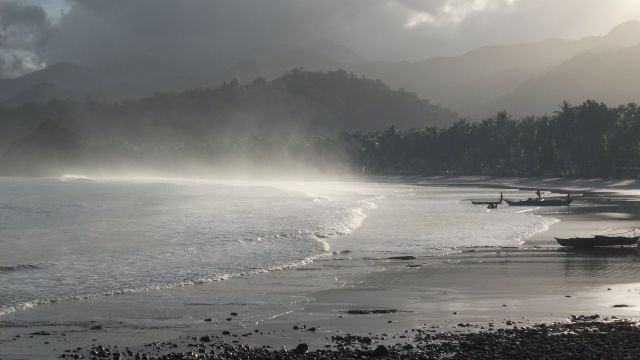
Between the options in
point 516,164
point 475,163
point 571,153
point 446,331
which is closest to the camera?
point 446,331

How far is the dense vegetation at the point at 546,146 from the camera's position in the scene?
138875 millimetres

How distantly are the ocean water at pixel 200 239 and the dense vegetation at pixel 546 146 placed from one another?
74702 millimetres

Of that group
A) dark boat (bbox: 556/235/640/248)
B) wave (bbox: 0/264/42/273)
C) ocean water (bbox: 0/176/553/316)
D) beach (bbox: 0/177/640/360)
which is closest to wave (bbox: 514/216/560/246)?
ocean water (bbox: 0/176/553/316)

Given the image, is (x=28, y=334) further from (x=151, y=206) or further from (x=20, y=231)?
(x=151, y=206)

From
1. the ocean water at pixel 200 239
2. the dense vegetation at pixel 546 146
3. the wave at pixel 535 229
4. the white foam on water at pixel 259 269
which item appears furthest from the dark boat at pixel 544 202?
the dense vegetation at pixel 546 146

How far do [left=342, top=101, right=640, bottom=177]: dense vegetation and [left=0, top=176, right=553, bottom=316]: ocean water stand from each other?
7470 centimetres

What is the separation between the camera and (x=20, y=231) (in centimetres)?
5362

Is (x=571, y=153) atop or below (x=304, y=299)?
atop

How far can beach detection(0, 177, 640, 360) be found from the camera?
64.4 ft

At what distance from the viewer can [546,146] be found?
6117 inches

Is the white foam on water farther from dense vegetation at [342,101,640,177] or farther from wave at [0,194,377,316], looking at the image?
dense vegetation at [342,101,640,177]

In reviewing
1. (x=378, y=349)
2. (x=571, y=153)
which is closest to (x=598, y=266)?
(x=378, y=349)

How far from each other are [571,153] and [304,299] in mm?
134617

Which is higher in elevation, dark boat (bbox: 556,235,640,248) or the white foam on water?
dark boat (bbox: 556,235,640,248)
